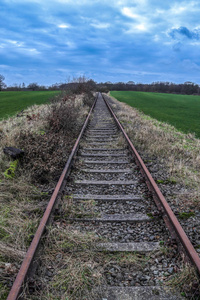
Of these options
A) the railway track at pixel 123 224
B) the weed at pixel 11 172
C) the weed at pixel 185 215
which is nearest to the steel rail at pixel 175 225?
the railway track at pixel 123 224

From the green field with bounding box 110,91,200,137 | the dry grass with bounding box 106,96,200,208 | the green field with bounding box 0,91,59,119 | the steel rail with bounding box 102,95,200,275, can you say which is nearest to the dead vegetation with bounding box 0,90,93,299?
the steel rail with bounding box 102,95,200,275

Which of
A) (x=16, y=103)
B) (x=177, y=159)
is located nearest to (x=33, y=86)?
(x=16, y=103)

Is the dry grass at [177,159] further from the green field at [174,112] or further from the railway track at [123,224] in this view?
the green field at [174,112]

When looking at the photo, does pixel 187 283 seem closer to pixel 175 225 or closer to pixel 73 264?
pixel 175 225

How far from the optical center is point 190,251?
101 inches

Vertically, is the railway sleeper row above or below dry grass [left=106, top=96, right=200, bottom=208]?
below

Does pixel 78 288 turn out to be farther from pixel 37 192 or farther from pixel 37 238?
pixel 37 192

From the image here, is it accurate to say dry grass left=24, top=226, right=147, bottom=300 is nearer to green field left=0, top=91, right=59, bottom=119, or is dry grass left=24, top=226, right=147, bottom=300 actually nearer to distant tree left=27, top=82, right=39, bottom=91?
green field left=0, top=91, right=59, bottom=119

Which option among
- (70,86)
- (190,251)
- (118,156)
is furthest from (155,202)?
(70,86)

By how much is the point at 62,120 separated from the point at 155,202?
5.70 meters

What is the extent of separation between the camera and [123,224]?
136 inches

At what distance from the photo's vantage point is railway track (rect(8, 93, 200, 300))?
241 centimetres

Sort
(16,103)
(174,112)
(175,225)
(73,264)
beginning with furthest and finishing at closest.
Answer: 1. (16,103)
2. (174,112)
3. (175,225)
4. (73,264)

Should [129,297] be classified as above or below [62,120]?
below
